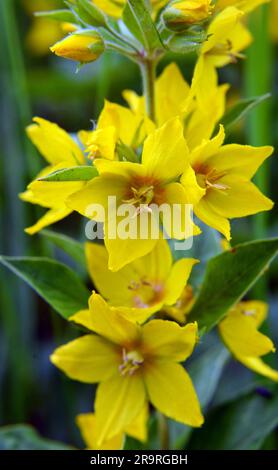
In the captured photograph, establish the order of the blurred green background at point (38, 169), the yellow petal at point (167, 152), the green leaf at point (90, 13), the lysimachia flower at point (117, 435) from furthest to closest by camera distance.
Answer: the blurred green background at point (38, 169) → the lysimachia flower at point (117, 435) → the green leaf at point (90, 13) → the yellow petal at point (167, 152)

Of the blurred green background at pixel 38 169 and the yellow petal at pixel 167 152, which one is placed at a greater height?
the yellow petal at pixel 167 152

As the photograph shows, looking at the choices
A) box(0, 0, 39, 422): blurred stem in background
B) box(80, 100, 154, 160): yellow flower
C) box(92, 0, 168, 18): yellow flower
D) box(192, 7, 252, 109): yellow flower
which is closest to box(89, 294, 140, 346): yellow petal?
box(80, 100, 154, 160): yellow flower

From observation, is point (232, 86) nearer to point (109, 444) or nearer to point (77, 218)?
point (77, 218)

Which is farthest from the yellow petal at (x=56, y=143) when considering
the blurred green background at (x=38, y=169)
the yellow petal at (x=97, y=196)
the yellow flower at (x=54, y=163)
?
the blurred green background at (x=38, y=169)

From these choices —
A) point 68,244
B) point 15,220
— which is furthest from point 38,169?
point 68,244

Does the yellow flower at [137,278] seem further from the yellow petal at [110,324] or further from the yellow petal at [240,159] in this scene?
the yellow petal at [240,159]

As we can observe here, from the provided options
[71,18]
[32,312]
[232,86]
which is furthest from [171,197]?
[232,86]
